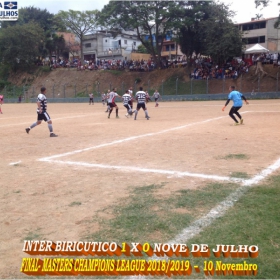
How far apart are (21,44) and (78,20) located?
10.5 metres

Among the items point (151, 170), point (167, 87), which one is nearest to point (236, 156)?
point (151, 170)

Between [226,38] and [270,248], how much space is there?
4101cm

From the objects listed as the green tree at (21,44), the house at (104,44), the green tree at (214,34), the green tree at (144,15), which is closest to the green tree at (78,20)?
the green tree at (21,44)

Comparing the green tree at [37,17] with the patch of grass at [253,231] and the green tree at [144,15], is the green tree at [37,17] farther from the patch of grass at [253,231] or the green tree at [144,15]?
the patch of grass at [253,231]

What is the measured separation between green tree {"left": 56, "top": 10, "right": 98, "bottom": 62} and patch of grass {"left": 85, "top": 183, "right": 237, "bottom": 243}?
56.9 metres

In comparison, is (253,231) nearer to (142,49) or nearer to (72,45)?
(142,49)

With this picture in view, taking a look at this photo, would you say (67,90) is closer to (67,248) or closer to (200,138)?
(200,138)

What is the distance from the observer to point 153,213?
4.70 m

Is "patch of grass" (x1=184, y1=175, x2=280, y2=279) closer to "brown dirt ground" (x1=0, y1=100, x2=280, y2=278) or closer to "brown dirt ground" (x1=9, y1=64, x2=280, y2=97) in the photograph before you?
"brown dirt ground" (x1=0, y1=100, x2=280, y2=278)

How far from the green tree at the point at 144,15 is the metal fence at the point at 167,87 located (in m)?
6.95

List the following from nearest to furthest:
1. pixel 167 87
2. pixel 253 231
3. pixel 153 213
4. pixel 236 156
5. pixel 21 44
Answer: pixel 253 231 → pixel 153 213 → pixel 236 156 → pixel 167 87 → pixel 21 44

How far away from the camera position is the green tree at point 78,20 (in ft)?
192

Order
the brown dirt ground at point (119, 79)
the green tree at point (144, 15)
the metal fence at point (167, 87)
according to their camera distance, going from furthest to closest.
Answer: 1. the green tree at point (144, 15)
2. the brown dirt ground at point (119, 79)
3. the metal fence at point (167, 87)

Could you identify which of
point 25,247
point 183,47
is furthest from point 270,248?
point 183,47
